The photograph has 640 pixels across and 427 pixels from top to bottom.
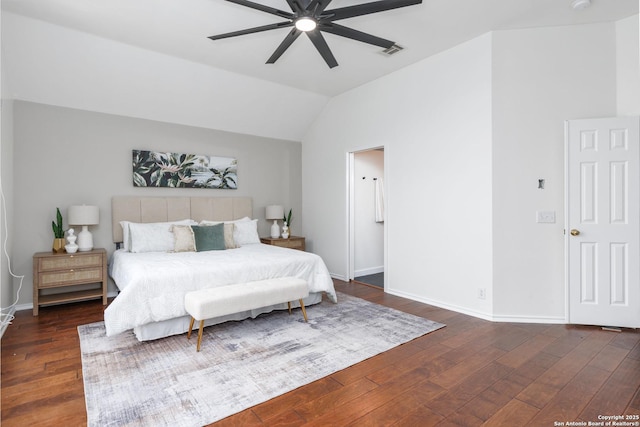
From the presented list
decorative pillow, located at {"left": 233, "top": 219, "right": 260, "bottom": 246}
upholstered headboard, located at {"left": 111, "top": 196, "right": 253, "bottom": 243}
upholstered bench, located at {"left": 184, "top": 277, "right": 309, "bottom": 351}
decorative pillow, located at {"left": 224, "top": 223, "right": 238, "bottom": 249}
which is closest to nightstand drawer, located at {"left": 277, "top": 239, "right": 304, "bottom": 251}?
decorative pillow, located at {"left": 233, "top": 219, "right": 260, "bottom": 246}

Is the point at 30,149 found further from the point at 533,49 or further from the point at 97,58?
the point at 533,49

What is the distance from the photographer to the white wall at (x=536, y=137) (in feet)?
11.0

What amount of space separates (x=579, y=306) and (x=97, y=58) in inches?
225

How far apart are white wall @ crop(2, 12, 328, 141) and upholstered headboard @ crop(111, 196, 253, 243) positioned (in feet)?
3.78

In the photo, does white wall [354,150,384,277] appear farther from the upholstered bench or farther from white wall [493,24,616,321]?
white wall [493,24,616,321]

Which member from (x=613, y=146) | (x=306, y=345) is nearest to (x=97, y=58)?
(x=306, y=345)

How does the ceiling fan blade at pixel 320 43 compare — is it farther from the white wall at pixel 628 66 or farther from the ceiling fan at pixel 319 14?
the white wall at pixel 628 66

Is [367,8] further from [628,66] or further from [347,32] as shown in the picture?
[628,66]

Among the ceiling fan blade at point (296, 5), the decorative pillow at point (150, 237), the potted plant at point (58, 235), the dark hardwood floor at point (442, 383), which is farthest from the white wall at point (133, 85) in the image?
the dark hardwood floor at point (442, 383)

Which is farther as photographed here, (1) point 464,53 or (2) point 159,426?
(1) point 464,53

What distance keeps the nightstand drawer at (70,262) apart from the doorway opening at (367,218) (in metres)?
3.44

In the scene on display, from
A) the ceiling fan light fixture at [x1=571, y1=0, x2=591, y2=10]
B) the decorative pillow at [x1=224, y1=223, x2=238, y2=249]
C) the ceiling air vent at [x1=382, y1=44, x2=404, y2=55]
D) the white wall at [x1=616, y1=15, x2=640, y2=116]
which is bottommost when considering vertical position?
the decorative pillow at [x1=224, y1=223, x2=238, y2=249]

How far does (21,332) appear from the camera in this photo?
10.4 ft

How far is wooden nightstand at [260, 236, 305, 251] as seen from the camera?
544cm
